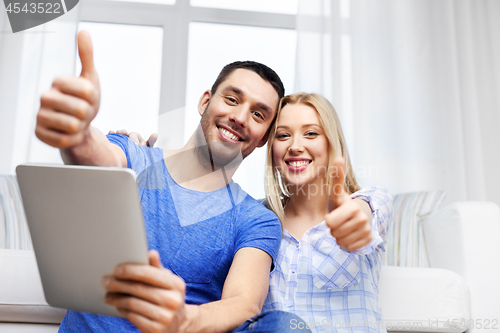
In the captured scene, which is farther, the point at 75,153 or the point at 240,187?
the point at 240,187

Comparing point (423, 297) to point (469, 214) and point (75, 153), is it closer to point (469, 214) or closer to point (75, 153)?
point (469, 214)

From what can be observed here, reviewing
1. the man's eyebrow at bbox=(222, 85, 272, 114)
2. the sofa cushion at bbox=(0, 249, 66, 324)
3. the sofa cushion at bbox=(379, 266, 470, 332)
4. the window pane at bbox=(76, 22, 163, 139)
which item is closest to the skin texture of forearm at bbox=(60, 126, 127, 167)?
the man's eyebrow at bbox=(222, 85, 272, 114)

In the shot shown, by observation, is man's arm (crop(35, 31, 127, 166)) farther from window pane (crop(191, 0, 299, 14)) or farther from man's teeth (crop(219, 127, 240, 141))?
window pane (crop(191, 0, 299, 14))

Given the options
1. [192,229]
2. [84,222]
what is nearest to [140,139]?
[192,229]

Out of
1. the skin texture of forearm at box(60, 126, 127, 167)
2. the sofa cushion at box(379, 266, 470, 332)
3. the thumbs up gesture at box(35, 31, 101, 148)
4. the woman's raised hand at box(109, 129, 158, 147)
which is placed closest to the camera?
the thumbs up gesture at box(35, 31, 101, 148)

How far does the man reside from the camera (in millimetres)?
457

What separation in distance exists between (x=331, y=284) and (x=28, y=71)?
1950 mm

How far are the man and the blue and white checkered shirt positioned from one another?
0.11 meters

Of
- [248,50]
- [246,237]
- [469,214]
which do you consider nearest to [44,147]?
[248,50]

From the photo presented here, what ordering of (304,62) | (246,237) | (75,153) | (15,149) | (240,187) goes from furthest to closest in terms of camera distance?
1. (304,62)
2. (15,149)
3. (240,187)
4. (246,237)
5. (75,153)

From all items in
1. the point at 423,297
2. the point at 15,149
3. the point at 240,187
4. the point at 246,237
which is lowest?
the point at 423,297

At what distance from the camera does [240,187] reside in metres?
1.04

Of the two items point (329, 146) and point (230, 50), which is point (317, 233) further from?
point (230, 50)

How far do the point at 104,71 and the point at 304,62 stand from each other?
1125mm
